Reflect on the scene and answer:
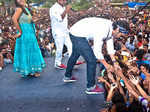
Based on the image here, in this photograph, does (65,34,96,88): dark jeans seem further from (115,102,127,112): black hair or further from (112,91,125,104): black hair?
(115,102,127,112): black hair

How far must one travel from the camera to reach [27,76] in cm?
398

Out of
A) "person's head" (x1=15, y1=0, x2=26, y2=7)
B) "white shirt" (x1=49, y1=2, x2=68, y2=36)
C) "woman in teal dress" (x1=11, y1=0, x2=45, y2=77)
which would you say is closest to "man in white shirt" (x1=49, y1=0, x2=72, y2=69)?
"white shirt" (x1=49, y1=2, x2=68, y2=36)

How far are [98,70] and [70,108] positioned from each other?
5.62ft

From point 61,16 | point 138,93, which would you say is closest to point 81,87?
point 138,93

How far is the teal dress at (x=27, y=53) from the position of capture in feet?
12.2

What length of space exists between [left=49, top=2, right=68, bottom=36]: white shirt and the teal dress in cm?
49

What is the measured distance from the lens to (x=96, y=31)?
290 centimetres

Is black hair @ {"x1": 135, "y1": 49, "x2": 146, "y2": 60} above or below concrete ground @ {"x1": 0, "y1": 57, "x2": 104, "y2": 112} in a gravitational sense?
above

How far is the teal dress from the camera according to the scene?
3725 millimetres

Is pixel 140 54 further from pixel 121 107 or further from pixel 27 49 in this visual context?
pixel 121 107

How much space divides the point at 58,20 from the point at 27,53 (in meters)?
0.82

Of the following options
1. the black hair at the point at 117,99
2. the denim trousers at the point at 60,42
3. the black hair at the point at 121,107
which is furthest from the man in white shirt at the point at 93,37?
the denim trousers at the point at 60,42

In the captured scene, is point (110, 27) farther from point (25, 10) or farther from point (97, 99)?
point (25, 10)

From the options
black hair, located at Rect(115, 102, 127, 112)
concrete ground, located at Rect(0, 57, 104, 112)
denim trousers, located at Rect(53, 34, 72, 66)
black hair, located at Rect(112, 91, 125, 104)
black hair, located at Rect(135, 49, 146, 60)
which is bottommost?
concrete ground, located at Rect(0, 57, 104, 112)
